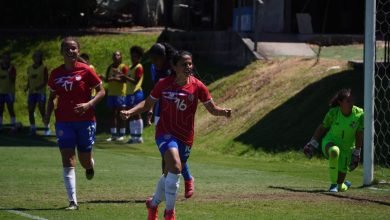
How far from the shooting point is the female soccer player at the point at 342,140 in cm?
1539

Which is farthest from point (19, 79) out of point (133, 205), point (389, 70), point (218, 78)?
point (133, 205)

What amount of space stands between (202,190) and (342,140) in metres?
2.28

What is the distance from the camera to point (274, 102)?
2556cm

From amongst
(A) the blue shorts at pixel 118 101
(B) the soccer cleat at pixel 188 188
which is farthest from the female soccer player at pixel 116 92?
(B) the soccer cleat at pixel 188 188

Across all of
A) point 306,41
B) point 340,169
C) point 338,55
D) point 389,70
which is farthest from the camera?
point 306,41

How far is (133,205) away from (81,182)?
3106mm

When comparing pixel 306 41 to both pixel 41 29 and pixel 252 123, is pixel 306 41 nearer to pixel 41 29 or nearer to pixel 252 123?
pixel 252 123

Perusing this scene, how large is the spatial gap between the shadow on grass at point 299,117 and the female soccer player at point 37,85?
6.30 metres

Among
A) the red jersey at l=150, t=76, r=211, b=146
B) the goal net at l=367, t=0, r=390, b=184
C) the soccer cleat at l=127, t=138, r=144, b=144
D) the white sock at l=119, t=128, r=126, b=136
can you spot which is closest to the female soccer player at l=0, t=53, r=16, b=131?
the white sock at l=119, t=128, r=126, b=136

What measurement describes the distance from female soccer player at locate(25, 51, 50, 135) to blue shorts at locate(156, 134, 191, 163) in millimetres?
15811

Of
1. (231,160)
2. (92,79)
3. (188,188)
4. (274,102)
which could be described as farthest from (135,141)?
(92,79)

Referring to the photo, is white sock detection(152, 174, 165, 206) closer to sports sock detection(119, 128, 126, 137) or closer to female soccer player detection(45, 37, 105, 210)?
female soccer player detection(45, 37, 105, 210)

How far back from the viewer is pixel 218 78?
30.2 metres

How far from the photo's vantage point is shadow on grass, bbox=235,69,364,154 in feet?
73.4
